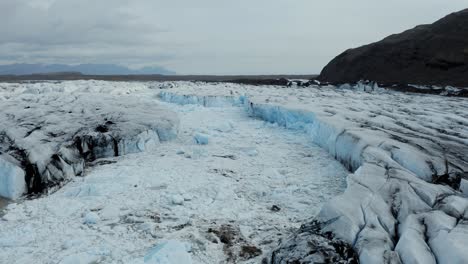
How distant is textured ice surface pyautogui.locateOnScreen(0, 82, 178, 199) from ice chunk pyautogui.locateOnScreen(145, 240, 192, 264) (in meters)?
3.40

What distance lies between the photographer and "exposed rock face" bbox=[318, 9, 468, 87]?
1119 inches

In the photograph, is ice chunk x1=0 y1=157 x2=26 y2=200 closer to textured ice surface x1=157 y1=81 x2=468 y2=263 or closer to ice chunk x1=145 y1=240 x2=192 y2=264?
ice chunk x1=145 y1=240 x2=192 y2=264

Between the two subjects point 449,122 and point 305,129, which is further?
point 305,129

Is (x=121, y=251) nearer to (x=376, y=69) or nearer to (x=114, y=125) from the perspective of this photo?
(x=114, y=125)

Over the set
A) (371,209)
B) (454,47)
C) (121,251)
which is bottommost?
(121,251)

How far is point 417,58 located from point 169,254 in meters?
33.8

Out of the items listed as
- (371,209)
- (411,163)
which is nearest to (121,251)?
(371,209)

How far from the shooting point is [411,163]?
20.5 feet

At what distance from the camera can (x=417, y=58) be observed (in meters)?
32.4

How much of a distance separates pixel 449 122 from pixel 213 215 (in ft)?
25.3

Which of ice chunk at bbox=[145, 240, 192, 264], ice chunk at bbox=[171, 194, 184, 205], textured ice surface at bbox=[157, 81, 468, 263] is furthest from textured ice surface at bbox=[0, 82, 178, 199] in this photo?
textured ice surface at bbox=[157, 81, 468, 263]

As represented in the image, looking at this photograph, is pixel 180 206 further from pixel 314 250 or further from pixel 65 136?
pixel 65 136

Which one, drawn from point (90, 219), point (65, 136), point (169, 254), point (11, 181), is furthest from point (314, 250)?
point (65, 136)

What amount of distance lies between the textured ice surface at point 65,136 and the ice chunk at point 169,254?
3.40 metres
